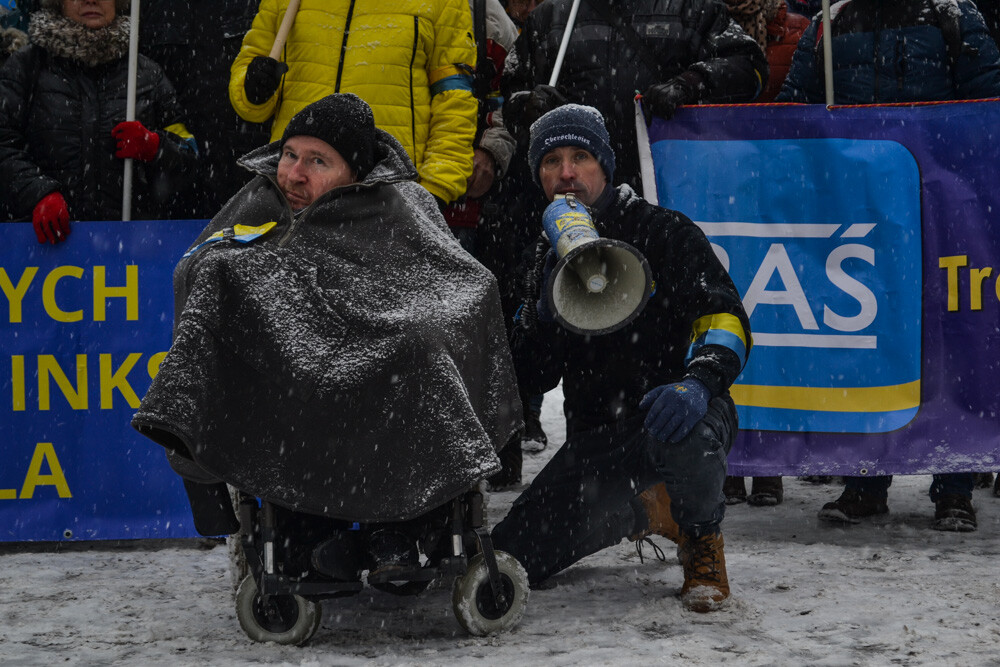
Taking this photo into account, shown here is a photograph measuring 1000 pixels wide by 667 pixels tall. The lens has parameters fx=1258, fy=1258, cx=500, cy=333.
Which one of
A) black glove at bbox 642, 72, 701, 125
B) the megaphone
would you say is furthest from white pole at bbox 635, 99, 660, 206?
the megaphone

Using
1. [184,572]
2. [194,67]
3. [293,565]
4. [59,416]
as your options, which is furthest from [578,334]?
[194,67]

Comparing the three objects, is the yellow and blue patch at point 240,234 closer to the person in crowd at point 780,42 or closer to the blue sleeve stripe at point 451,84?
the blue sleeve stripe at point 451,84

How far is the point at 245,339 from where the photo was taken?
9.91 ft

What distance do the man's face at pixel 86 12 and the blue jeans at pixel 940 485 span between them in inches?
130

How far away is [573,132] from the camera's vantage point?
3723 millimetres

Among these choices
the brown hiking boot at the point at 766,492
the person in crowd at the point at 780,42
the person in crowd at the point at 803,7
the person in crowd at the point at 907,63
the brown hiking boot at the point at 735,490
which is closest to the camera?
the person in crowd at the point at 907,63

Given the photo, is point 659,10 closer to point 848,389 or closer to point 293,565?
point 848,389

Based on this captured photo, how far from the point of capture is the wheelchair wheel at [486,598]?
321cm

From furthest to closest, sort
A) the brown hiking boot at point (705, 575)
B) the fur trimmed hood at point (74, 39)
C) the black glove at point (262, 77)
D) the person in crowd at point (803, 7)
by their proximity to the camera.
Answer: the person in crowd at point (803, 7) < the fur trimmed hood at point (74, 39) < the black glove at point (262, 77) < the brown hiking boot at point (705, 575)

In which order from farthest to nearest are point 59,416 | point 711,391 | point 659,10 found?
point 659,10, point 59,416, point 711,391

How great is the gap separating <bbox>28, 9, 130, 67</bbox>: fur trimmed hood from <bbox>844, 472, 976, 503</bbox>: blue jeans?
10.6 ft

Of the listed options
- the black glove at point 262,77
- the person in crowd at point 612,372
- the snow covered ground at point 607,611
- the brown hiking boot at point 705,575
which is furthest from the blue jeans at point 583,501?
the black glove at point 262,77

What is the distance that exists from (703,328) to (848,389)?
1.21 metres

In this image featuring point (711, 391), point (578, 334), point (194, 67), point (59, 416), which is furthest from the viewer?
point (194, 67)
